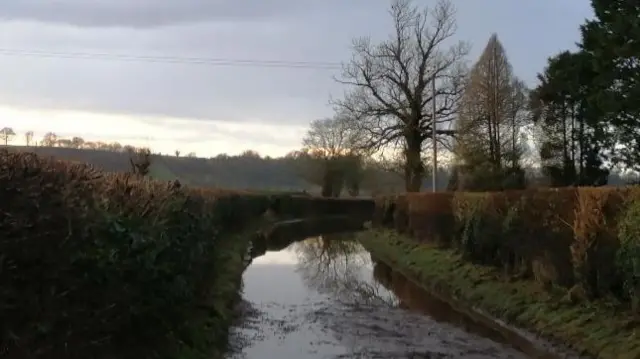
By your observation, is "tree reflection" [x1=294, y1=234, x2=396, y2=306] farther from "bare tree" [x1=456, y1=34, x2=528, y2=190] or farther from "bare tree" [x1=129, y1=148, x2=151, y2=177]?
"bare tree" [x1=456, y1=34, x2=528, y2=190]

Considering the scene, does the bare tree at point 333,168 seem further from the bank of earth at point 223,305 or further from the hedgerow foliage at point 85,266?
the hedgerow foliage at point 85,266

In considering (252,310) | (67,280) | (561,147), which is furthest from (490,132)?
(67,280)

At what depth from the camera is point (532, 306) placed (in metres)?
13.9

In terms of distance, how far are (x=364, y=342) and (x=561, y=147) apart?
108ft

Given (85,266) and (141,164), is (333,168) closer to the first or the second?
(141,164)

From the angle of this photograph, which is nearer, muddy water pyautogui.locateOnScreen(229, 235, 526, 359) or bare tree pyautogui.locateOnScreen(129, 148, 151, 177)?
muddy water pyautogui.locateOnScreen(229, 235, 526, 359)

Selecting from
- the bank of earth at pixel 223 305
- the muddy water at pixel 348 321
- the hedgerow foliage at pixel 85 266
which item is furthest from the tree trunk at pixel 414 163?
the hedgerow foliage at pixel 85 266

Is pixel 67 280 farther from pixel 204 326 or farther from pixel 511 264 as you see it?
pixel 511 264

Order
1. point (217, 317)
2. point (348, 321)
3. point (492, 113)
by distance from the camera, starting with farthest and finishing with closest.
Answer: point (492, 113) → point (348, 321) → point (217, 317)

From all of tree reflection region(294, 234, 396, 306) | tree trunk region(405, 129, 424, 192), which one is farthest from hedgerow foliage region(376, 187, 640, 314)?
tree trunk region(405, 129, 424, 192)

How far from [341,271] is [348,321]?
10.2 metres

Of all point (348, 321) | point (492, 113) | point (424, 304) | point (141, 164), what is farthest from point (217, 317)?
point (492, 113)

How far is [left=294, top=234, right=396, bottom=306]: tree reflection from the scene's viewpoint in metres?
18.9

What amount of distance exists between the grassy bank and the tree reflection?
144cm
